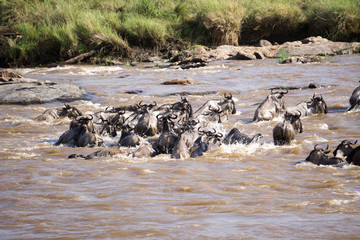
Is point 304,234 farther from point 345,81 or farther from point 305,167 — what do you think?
point 345,81

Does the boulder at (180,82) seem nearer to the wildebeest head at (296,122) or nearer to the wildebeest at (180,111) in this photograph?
the wildebeest at (180,111)

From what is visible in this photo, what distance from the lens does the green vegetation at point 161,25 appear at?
867 inches

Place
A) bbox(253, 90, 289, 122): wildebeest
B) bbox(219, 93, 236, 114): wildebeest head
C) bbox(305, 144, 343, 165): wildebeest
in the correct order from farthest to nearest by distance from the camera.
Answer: bbox(219, 93, 236, 114): wildebeest head < bbox(253, 90, 289, 122): wildebeest < bbox(305, 144, 343, 165): wildebeest

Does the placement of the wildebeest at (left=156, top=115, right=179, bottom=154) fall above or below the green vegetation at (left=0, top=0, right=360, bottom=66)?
below

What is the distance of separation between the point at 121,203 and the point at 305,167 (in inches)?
101

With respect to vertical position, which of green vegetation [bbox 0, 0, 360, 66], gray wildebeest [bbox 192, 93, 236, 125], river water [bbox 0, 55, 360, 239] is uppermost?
green vegetation [bbox 0, 0, 360, 66]

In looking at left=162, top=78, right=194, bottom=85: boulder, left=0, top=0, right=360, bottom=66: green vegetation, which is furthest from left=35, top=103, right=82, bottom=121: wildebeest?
left=0, top=0, right=360, bottom=66: green vegetation

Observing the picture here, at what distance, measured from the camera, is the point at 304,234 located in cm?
387

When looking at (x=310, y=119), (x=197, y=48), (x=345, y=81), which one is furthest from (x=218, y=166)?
(x=197, y=48)

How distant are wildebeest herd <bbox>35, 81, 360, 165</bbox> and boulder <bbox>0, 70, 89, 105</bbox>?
2.42 metres

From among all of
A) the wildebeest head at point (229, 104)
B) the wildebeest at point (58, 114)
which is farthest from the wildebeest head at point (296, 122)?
the wildebeest at point (58, 114)

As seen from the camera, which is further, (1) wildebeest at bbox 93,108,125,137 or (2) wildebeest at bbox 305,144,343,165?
(1) wildebeest at bbox 93,108,125,137

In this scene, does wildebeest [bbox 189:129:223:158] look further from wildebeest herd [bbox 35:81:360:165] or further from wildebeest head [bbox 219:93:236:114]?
wildebeest head [bbox 219:93:236:114]

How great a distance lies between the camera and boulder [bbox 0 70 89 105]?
12.3 meters
